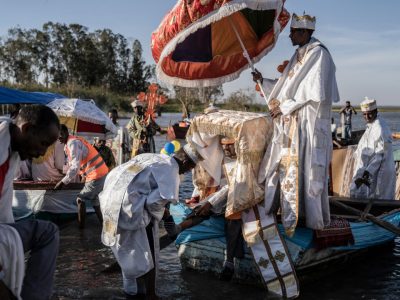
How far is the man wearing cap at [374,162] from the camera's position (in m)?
7.29

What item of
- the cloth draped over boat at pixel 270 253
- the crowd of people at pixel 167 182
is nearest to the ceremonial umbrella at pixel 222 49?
the crowd of people at pixel 167 182

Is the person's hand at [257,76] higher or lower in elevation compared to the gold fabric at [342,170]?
higher

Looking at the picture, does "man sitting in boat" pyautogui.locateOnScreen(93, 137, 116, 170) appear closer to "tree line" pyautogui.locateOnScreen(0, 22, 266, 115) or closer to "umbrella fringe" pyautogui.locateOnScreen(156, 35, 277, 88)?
"umbrella fringe" pyautogui.locateOnScreen(156, 35, 277, 88)

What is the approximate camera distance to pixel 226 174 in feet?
17.4

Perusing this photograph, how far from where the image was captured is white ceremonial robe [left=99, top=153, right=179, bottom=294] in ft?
13.8

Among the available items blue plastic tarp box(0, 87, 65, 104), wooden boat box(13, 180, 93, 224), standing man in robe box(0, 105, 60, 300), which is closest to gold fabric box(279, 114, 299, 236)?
standing man in robe box(0, 105, 60, 300)

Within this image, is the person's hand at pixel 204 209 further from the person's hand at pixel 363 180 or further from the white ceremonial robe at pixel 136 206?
the person's hand at pixel 363 180

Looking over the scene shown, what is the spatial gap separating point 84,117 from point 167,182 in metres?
4.65

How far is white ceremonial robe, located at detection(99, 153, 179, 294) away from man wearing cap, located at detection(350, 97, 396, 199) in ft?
13.1

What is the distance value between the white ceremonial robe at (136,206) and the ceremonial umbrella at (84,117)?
4.31 meters

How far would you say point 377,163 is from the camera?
24.1 ft

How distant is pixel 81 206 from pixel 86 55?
60428 millimetres

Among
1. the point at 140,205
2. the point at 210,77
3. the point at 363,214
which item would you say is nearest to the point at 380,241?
the point at 363,214

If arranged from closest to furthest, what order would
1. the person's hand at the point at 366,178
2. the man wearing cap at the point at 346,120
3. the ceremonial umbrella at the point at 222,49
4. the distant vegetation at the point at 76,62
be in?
the ceremonial umbrella at the point at 222,49
the person's hand at the point at 366,178
the man wearing cap at the point at 346,120
the distant vegetation at the point at 76,62
